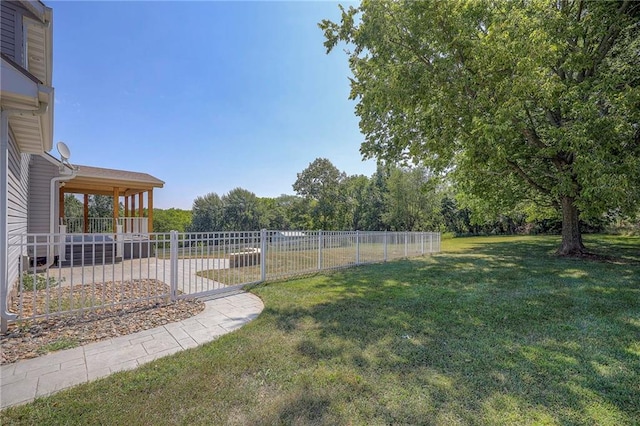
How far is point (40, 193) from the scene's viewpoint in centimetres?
895

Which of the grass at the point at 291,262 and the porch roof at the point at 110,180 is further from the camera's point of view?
the porch roof at the point at 110,180

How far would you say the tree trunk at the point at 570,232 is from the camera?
10227 mm

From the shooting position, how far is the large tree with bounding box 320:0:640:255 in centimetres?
689

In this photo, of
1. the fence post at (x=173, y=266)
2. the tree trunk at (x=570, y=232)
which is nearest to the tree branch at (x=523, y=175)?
the tree trunk at (x=570, y=232)

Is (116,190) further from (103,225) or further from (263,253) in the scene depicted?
(263,253)

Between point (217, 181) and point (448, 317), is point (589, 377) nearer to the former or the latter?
point (448, 317)

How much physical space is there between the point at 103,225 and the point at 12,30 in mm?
12383

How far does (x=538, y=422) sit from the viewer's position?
6.79ft

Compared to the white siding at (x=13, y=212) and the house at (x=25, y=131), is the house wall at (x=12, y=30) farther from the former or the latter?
the white siding at (x=13, y=212)

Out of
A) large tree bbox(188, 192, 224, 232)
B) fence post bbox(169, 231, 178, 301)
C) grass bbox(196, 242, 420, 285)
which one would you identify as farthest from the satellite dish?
large tree bbox(188, 192, 224, 232)

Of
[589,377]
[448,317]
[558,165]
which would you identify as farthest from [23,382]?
[558,165]

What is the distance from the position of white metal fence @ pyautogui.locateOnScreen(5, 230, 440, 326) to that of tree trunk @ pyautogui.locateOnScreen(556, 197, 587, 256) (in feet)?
19.1

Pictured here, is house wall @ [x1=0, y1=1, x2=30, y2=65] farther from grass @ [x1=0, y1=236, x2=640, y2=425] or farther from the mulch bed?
grass @ [x1=0, y1=236, x2=640, y2=425]

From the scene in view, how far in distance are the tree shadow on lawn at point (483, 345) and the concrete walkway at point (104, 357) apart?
95cm
